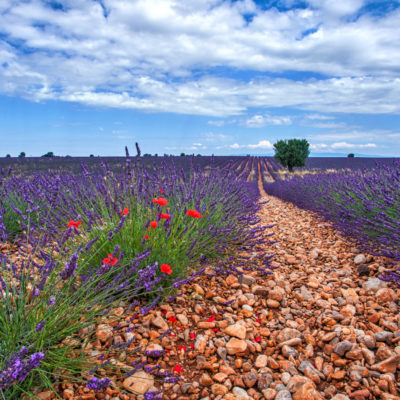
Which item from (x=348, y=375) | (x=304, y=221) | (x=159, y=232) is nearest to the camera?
(x=348, y=375)

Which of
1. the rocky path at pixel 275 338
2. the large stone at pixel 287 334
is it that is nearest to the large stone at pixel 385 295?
the rocky path at pixel 275 338

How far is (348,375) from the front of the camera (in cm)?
173

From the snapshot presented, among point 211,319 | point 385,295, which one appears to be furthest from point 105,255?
point 385,295

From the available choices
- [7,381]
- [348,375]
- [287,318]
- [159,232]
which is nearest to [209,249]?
[159,232]

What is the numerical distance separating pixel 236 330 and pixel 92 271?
3.54 ft

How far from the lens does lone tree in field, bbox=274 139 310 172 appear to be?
934 inches

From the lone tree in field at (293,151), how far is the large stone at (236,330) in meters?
23.2

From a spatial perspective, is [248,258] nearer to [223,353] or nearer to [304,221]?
[223,353]

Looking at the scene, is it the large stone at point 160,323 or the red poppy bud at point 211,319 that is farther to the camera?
the red poppy bud at point 211,319

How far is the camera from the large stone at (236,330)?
6.59ft

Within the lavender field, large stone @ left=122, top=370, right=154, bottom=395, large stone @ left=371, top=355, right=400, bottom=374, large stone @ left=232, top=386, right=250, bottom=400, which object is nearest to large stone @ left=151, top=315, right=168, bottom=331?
the lavender field

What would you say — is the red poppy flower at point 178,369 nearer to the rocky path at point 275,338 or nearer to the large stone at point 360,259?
the rocky path at point 275,338

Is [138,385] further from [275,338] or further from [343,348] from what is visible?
[343,348]

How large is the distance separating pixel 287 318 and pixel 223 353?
67cm
